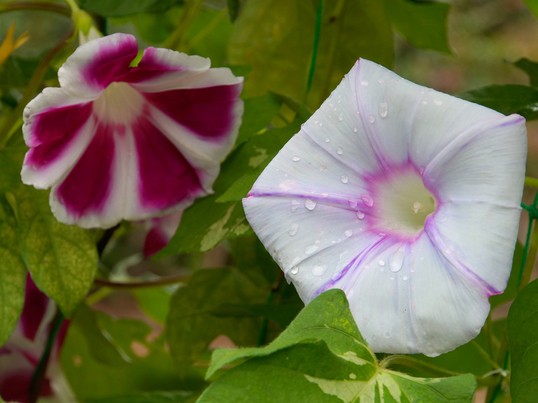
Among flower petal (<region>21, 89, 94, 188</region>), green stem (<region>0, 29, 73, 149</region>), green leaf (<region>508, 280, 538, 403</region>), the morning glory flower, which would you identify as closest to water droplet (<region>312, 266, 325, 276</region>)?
the morning glory flower

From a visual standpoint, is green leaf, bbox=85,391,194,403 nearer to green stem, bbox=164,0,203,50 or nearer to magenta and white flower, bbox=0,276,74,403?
magenta and white flower, bbox=0,276,74,403

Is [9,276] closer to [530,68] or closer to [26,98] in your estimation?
[26,98]

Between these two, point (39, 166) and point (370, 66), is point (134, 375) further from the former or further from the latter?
point (370, 66)

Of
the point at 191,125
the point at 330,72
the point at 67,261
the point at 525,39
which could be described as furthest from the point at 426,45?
the point at 525,39

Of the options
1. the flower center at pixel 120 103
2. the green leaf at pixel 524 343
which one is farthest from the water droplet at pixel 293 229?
the flower center at pixel 120 103

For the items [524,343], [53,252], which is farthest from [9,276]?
[524,343]

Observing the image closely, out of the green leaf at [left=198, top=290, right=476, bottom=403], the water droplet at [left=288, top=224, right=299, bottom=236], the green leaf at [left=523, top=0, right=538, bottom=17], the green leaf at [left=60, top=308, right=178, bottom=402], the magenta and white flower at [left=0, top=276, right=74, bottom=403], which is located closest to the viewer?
the green leaf at [left=198, top=290, right=476, bottom=403]

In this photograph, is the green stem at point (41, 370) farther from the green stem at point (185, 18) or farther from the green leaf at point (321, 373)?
the green leaf at point (321, 373)
